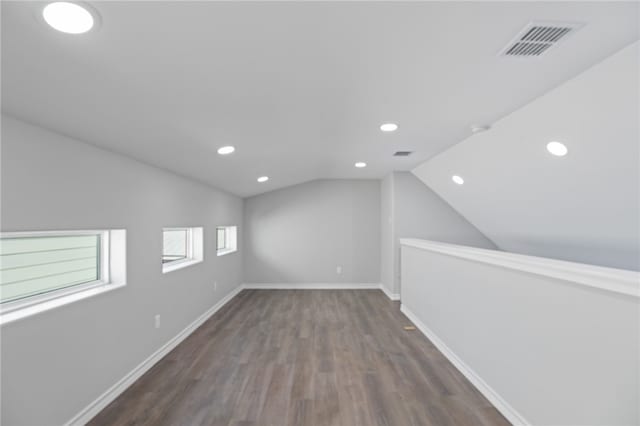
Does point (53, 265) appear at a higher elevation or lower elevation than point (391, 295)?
higher

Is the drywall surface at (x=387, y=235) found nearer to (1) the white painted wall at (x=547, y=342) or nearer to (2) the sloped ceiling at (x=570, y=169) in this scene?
(2) the sloped ceiling at (x=570, y=169)

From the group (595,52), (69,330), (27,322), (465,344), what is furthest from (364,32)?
(465,344)

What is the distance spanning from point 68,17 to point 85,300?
1.78m

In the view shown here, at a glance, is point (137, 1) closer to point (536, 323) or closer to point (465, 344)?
point (536, 323)

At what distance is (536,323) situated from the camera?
78.6 inches

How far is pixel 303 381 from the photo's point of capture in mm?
2781

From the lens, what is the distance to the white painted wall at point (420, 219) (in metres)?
5.57

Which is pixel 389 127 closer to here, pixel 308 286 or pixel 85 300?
pixel 85 300

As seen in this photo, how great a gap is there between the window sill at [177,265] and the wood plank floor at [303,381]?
802mm

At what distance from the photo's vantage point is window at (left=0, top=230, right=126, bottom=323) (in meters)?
1.86

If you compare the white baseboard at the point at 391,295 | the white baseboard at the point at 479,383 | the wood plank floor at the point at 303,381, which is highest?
the white baseboard at the point at 391,295

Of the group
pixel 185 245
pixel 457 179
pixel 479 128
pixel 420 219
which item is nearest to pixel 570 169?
pixel 479 128

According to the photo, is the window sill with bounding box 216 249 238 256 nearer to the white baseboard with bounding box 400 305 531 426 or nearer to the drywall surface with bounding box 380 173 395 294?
the drywall surface with bounding box 380 173 395 294

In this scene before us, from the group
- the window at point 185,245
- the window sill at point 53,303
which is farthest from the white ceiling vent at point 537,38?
the window at point 185,245
